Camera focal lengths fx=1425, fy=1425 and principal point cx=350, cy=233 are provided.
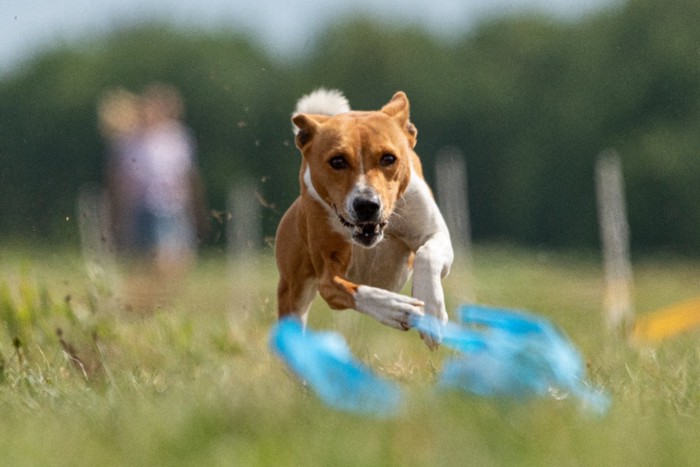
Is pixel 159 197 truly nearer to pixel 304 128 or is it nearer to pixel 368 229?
pixel 304 128

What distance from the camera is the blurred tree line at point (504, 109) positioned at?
34.1m

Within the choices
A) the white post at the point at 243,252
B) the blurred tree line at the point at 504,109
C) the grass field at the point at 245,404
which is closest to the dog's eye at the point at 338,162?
the grass field at the point at 245,404

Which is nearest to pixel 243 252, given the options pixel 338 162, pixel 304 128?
pixel 304 128

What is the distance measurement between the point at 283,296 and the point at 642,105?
31.7 m

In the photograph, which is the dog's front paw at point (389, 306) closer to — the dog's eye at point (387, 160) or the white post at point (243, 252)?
the dog's eye at point (387, 160)

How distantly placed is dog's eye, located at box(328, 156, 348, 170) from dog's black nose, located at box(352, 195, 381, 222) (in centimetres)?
17

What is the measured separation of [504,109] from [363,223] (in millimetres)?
34056

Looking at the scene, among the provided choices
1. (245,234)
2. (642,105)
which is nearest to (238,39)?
(642,105)

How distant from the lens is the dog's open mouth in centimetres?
490

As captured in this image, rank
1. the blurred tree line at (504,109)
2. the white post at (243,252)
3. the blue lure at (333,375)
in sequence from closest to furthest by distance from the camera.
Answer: the blue lure at (333,375)
the white post at (243,252)
the blurred tree line at (504,109)

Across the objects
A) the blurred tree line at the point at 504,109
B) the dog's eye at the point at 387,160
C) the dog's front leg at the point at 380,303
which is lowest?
the blurred tree line at the point at 504,109

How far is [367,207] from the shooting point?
4859mm

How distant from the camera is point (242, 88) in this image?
4253cm

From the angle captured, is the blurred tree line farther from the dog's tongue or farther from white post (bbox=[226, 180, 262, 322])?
the dog's tongue
